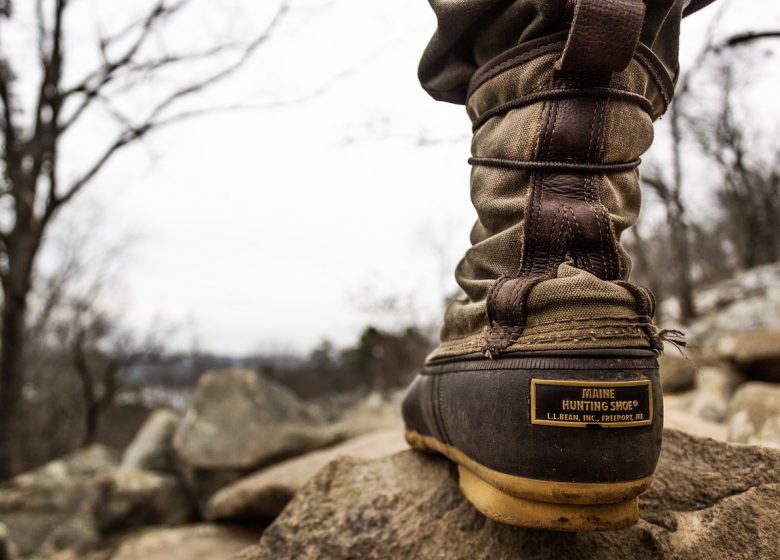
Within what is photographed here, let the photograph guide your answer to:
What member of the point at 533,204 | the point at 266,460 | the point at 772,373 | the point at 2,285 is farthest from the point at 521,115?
the point at 2,285

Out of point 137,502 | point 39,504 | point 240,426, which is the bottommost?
point 39,504

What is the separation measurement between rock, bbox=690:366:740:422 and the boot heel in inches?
193

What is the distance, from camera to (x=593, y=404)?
0.87 m

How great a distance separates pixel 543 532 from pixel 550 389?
437mm

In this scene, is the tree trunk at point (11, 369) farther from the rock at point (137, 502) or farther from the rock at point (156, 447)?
the rock at point (137, 502)

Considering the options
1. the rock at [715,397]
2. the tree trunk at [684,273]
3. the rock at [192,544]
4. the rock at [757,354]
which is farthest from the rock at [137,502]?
the tree trunk at [684,273]

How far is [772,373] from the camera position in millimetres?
5422

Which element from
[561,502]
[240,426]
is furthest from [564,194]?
[240,426]

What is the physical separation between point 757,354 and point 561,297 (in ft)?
19.1

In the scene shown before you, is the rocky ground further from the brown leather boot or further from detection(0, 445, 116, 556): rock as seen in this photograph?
the brown leather boot

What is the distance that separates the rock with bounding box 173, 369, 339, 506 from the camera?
14.0 feet

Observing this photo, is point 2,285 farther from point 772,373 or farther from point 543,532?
point 772,373

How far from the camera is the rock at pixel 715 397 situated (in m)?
5.34

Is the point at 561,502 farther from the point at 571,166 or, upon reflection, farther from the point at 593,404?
the point at 571,166
